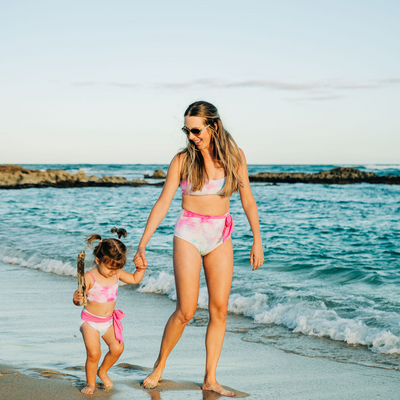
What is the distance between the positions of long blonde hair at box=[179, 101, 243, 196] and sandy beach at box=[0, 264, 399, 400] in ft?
4.69

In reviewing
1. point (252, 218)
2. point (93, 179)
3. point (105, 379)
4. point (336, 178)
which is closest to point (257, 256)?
point (252, 218)

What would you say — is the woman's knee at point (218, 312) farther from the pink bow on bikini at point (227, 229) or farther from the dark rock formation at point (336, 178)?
the dark rock formation at point (336, 178)

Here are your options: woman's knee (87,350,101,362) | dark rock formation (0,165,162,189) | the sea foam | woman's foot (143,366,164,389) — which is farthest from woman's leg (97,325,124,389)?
dark rock formation (0,165,162,189)

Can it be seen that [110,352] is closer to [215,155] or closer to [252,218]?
[252,218]

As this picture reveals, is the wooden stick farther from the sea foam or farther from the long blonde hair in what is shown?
the sea foam

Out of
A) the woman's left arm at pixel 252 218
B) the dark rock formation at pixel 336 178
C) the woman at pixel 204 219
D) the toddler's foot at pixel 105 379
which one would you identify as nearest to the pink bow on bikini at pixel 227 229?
the woman at pixel 204 219

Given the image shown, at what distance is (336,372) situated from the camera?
377 cm

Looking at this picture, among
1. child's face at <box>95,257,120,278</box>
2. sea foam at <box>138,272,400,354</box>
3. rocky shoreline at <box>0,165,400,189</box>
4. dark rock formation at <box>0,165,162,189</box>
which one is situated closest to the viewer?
child's face at <box>95,257,120,278</box>

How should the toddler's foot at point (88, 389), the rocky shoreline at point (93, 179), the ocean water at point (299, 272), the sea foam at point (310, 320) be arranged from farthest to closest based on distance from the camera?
the rocky shoreline at point (93, 179) → the ocean water at point (299, 272) → the sea foam at point (310, 320) → the toddler's foot at point (88, 389)

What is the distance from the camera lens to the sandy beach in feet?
10.3

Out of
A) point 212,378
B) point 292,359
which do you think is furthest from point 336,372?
point 212,378

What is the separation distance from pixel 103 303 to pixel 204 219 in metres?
0.88

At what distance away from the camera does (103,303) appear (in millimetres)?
3129

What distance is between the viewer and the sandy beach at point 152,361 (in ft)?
10.3
